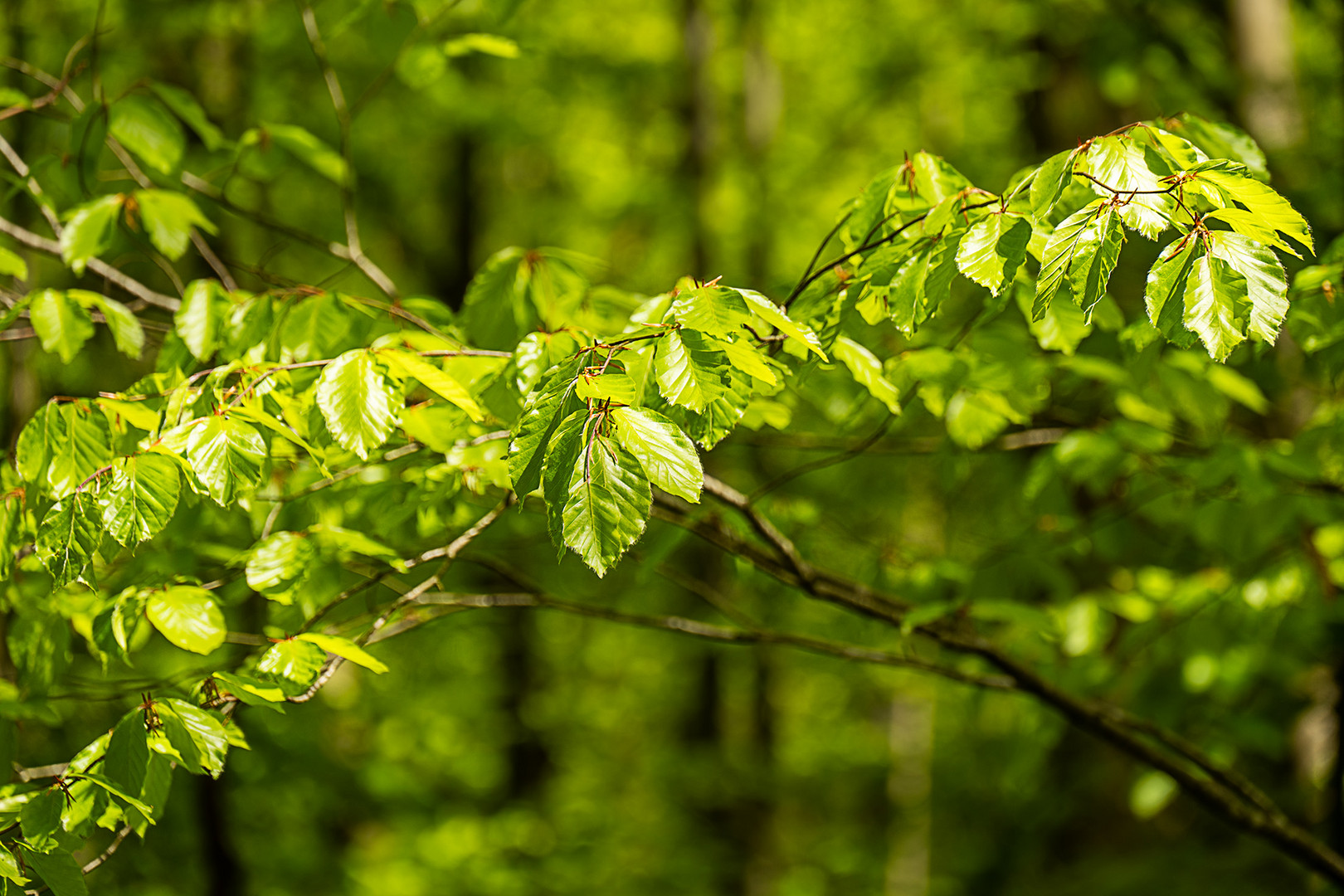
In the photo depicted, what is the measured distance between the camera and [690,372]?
107cm

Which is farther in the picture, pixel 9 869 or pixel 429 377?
pixel 429 377

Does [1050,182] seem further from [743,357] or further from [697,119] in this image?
[697,119]

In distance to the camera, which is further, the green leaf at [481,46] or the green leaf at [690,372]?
the green leaf at [481,46]

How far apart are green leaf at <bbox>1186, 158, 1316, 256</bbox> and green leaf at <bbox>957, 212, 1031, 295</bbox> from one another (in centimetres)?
20

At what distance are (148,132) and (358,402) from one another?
108cm

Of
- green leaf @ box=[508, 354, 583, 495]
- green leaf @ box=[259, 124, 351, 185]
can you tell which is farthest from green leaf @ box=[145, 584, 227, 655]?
green leaf @ box=[259, 124, 351, 185]

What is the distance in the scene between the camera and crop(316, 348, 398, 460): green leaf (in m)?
1.17

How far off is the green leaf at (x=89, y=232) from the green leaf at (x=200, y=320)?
0.26 m

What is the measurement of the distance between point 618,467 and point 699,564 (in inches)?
210

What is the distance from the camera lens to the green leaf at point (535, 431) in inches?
40.9

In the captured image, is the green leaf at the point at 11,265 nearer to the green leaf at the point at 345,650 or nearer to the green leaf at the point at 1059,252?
the green leaf at the point at 345,650

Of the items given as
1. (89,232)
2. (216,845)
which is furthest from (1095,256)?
(216,845)

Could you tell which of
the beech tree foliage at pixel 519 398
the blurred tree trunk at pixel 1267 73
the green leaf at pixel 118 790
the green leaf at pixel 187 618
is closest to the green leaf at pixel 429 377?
the beech tree foliage at pixel 519 398

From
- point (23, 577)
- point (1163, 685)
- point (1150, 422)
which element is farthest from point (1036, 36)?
point (23, 577)
